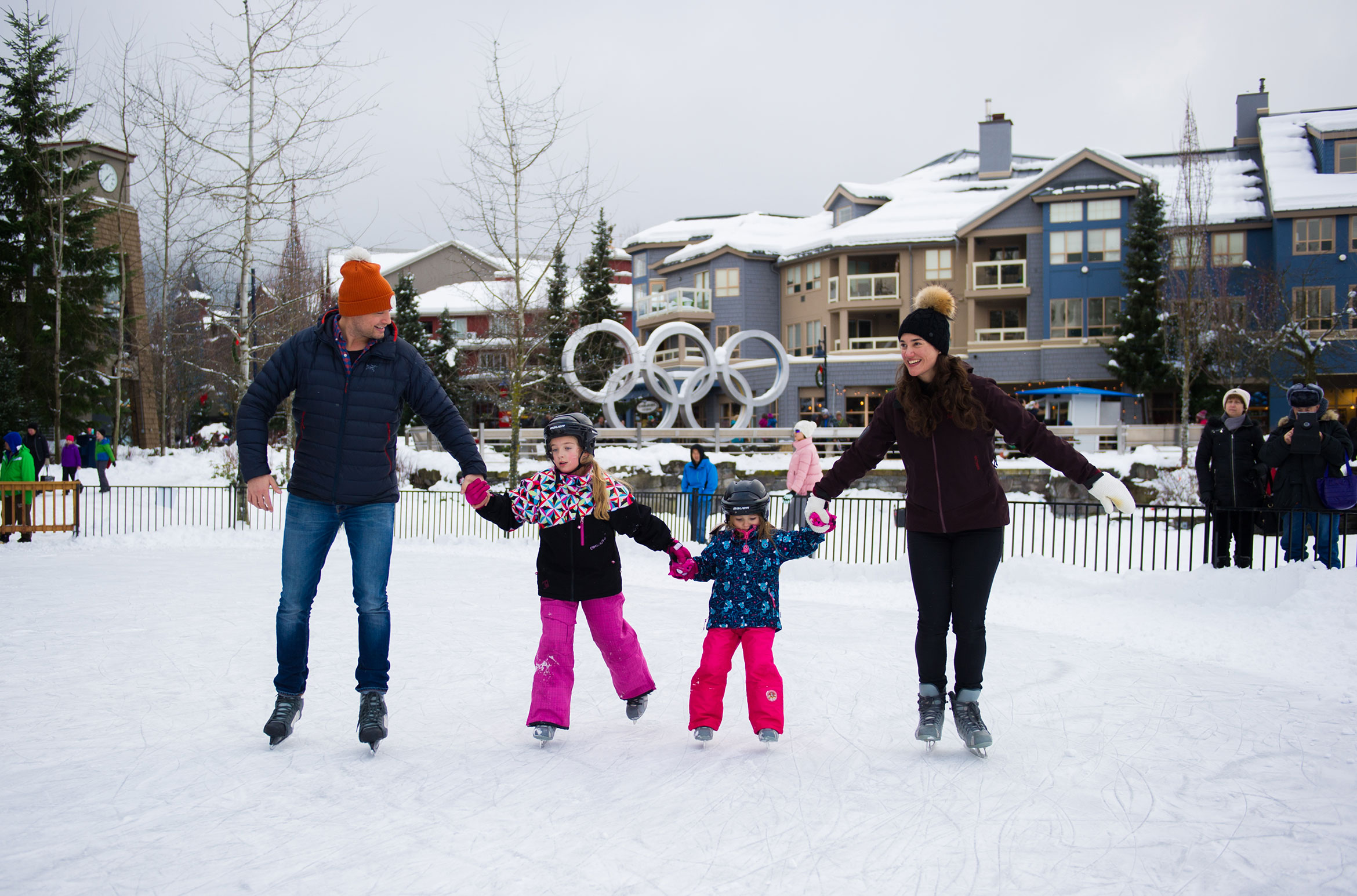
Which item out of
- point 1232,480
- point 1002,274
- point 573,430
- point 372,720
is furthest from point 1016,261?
point 372,720

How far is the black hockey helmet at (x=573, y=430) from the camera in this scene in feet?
12.7

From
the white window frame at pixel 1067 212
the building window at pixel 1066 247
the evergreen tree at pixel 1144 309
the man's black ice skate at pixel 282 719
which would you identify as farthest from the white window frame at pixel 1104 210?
the man's black ice skate at pixel 282 719

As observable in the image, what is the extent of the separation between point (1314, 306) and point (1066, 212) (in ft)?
27.8

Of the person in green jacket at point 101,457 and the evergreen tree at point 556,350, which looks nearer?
the person in green jacket at point 101,457

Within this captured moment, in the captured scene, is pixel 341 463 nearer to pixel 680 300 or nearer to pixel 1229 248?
pixel 1229 248

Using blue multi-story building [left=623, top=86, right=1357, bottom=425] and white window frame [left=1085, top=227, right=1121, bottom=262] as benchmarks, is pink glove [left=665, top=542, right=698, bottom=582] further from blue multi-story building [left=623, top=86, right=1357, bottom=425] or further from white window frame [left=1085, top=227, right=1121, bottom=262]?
white window frame [left=1085, top=227, right=1121, bottom=262]

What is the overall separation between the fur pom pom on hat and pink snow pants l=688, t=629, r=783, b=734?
1359 millimetres

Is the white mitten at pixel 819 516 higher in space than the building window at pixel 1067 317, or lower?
lower

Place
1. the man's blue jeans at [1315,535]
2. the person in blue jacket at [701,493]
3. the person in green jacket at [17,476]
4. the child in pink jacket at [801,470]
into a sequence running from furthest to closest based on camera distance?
the person in blue jacket at [701,493] → the person in green jacket at [17,476] → the child in pink jacket at [801,470] → the man's blue jeans at [1315,535]

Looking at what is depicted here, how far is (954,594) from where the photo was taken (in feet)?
12.2

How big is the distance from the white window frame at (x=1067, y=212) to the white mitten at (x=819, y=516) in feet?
110

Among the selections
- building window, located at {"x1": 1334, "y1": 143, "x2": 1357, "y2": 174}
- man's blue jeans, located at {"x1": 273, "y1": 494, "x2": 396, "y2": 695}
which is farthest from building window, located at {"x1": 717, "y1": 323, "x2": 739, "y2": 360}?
man's blue jeans, located at {"x1": 273, "y1": 494, "x2": 396, "y2": 695}

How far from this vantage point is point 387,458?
148 inches

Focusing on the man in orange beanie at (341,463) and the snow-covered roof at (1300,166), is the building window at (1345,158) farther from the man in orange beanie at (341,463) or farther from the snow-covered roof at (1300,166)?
the man in orange beanie at (341,463)
